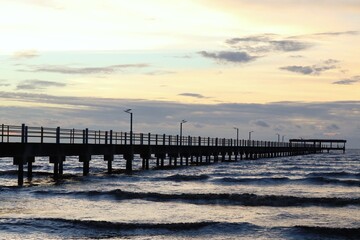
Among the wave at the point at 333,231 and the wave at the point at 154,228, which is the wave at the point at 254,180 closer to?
the wave at the point at 154,228

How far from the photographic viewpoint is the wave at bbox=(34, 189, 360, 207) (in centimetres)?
2484

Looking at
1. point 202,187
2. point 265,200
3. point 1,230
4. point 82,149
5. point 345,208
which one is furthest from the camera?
point 82,149

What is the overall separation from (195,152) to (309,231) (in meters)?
41.5

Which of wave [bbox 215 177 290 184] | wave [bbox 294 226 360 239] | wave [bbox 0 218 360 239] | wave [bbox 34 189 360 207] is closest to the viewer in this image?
wave [bbox 0 218 360 239]

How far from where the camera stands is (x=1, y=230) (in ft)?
55.5

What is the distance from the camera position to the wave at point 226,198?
24844 millimetres

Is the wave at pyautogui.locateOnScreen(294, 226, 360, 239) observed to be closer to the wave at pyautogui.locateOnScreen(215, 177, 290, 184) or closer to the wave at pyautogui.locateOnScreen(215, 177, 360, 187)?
the wave at pyautogui.locateOnScreen(215, 177, 360, 187)

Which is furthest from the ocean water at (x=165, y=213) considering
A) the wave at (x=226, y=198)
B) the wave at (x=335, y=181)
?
the wave at (x=335, y=181)

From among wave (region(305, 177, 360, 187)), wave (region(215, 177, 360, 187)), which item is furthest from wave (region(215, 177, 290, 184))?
wave (region(305, 177, 360, 187))

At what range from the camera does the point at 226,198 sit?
86.0 feet

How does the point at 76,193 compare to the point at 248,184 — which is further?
the point at 248,184

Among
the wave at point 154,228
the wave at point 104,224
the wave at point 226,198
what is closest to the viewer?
the wave at point 154,228

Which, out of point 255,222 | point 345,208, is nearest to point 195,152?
point 345,208

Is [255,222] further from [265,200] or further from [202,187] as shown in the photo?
[202,187]
